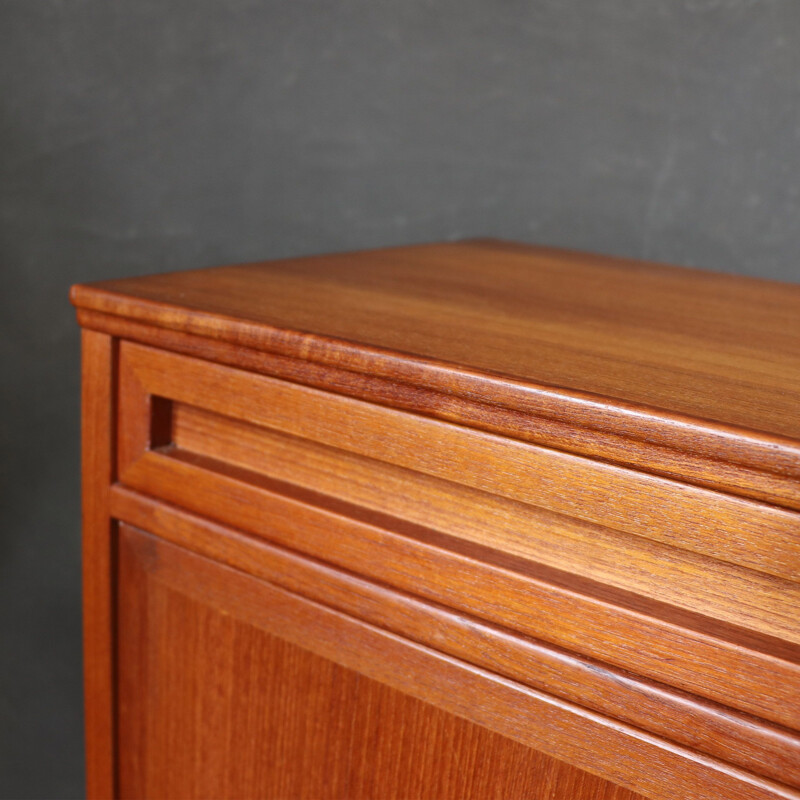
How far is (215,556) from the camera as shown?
614mm

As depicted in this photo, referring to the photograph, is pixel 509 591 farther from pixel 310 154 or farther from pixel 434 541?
pixel 310 154

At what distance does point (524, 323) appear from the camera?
616mm

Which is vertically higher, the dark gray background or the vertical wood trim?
the dark gray background

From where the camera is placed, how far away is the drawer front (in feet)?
1.46

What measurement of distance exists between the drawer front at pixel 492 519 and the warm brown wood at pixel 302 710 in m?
0.04

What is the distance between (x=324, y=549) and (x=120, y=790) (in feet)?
0.98

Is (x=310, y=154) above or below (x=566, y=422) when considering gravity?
above

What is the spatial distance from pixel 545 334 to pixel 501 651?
20 cm

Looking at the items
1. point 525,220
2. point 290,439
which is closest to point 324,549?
point 290,439

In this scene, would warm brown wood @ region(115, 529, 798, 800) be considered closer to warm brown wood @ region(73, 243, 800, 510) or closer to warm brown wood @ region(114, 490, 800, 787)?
warm brown wood @ region(114, 490, 800, 787)

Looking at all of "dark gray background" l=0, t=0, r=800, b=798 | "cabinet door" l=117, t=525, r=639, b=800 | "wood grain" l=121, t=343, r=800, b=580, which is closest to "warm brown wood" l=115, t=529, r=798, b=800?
"cabinet door" l=117, t=525, r=639, b=800

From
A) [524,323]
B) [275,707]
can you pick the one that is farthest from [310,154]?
[275,707]

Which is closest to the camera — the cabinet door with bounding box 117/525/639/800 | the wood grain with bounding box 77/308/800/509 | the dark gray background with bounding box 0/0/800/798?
the wood grain with bounding box 77/308/800/509

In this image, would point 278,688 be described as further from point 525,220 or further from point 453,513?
point 525,220
